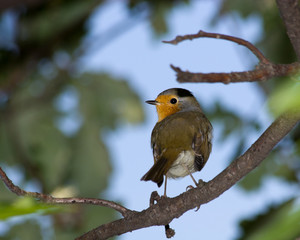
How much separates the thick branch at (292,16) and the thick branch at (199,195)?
392 mm

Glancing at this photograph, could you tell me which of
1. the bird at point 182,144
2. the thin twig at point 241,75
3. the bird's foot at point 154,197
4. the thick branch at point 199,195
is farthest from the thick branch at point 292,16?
the bird at point 182,144

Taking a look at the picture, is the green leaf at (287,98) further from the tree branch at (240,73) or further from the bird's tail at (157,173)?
the bird's tail at (157,173)

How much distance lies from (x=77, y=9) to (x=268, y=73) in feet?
15.9

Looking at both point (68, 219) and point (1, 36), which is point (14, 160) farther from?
point (1, 36)

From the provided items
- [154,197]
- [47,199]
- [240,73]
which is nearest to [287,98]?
[240,73]

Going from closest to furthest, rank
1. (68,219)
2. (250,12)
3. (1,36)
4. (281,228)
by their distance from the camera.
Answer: (281,228) → (68,219) → (250,12) → (1,36)

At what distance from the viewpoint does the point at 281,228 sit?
2.43ft

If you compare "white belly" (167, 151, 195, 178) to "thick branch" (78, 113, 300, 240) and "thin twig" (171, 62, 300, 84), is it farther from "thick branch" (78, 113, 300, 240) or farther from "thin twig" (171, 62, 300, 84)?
"thin twig" (171, 62, 300, 84)

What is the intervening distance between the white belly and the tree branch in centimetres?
173

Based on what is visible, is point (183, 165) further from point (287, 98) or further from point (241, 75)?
point (287, 98)

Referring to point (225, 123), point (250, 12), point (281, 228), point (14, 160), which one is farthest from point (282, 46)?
point (281, 228)

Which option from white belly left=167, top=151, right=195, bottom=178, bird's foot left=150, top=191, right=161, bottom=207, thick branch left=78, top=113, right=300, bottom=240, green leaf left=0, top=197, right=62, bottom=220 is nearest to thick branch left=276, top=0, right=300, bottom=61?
thick branch left=78, top=113, right=300, bottom=240

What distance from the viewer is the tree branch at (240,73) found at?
1571mm

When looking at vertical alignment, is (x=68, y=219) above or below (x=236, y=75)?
above
